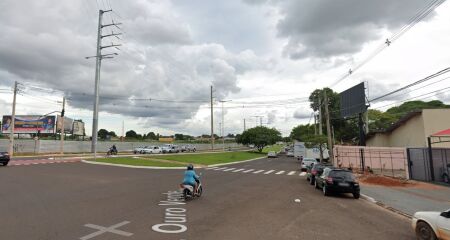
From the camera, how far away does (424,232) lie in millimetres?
7277

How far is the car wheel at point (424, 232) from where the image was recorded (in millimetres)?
7004

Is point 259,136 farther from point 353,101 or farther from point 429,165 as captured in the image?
point 429,165

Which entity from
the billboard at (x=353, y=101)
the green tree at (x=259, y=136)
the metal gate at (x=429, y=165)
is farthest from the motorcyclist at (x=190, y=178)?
the green tree at (x=259, y=136)

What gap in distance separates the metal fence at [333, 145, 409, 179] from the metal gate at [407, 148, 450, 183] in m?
6.25

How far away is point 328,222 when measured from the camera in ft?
30.4

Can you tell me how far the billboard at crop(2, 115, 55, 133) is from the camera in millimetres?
64688

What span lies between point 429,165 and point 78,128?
251 ft

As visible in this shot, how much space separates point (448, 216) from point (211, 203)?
7534 millimetres

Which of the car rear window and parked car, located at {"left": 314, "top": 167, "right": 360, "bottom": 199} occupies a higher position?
the car rear window

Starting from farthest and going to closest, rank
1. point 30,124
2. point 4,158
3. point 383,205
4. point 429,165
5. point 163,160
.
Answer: point 30,124 < point 163,160 < point 4,158 < point 429,165 < point 383,205

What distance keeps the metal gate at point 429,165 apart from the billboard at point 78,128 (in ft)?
241

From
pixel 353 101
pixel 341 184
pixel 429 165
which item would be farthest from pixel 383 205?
pixel 353 101

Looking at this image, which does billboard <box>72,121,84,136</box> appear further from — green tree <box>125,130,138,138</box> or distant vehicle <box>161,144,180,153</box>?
green tree <box>125,130,138,138</box>

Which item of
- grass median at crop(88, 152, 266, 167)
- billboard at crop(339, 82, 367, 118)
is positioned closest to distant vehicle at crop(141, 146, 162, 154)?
grass median at crop(88, 152, 266, 167)
